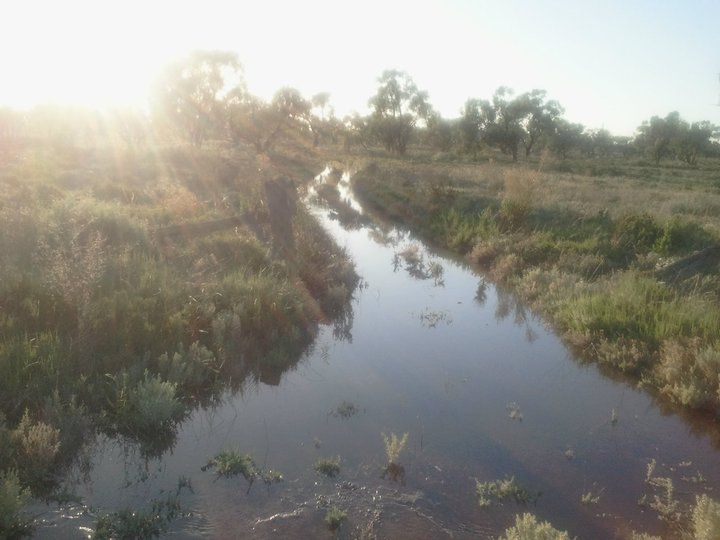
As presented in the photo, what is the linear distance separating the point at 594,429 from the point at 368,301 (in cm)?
620

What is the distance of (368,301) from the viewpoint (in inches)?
475

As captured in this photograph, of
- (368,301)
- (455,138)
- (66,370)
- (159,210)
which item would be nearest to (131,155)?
(159,210)

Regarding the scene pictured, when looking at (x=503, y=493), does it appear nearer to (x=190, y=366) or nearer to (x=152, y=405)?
(x=152, y=405)

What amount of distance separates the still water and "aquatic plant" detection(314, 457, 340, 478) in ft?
0.25

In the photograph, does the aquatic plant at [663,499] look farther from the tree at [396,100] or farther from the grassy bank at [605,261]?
the tree at [396,100]

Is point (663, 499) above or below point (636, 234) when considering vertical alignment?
below

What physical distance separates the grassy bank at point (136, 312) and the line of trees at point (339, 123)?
69.6 ft

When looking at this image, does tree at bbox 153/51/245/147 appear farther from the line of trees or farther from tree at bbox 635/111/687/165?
tree at bbox 635/111/687/165

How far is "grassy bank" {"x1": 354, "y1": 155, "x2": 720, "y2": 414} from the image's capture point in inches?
315

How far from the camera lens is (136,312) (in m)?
7.49

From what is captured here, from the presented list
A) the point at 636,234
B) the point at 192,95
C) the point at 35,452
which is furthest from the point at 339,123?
the point at 35,452

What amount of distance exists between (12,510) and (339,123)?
202 ft

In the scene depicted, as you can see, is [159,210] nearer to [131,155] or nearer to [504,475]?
[504,475]

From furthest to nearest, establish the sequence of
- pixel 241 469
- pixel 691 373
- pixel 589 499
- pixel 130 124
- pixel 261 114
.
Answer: pixel 261 114
pixel 130 124
pixel 691 373
pixel 241 469
pixel 589 499
